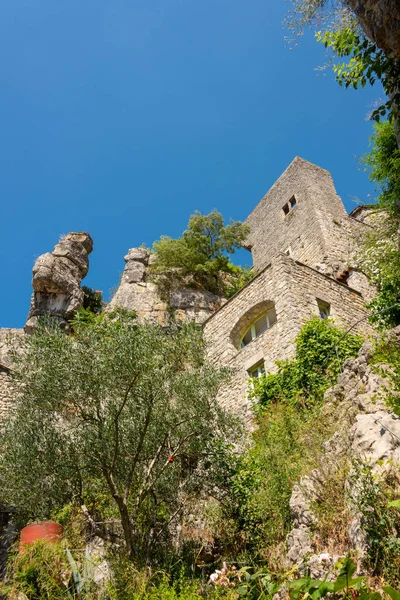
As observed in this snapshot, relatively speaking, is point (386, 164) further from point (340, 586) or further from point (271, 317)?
point (340, 586)

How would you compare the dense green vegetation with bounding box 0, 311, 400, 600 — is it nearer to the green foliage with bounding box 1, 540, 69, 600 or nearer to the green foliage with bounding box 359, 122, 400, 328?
the green foliage with bounding box 1, 540, 69, 600

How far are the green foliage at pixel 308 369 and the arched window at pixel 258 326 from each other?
1732 mm

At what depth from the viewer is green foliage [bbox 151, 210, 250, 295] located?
794 inches

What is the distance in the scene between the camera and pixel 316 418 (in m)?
7.77

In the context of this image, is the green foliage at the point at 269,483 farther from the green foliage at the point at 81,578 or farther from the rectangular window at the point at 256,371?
the rectangular window at the point at 256,371

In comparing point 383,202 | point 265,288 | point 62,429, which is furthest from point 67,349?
point 383,202

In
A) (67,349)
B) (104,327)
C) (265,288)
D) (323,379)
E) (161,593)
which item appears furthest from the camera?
(265,288)

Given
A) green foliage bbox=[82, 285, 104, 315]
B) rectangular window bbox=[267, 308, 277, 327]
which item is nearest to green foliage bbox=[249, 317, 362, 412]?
rectangular window bbox=[267, 308, 277, 327]

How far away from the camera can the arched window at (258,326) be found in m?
13.0

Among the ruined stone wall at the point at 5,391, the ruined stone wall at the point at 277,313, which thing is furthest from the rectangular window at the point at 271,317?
the ruined stone wall at the point at 5,391

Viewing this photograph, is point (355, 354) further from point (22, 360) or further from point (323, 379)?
point (22, 360)

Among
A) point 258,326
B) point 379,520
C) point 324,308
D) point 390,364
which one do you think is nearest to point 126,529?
point 379,520

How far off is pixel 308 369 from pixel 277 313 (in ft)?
8.01

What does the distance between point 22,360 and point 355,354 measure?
22.3ft
